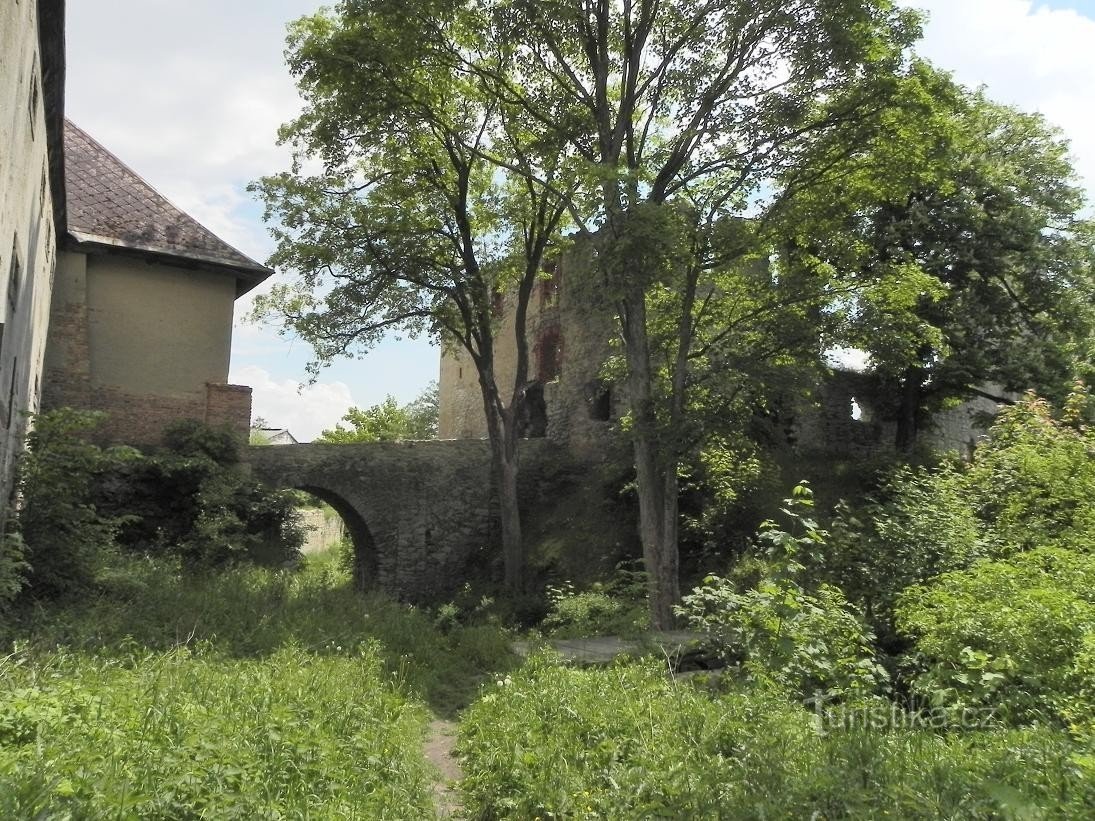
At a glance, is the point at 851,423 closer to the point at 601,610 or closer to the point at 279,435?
the point at 601,610

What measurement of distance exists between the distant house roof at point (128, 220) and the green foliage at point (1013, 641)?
1421 cm

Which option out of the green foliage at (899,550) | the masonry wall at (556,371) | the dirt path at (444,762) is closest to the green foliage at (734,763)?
the dirt path at (444,762)

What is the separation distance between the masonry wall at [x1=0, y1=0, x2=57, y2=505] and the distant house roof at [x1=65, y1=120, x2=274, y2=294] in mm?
3019

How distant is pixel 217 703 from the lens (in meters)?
6.18

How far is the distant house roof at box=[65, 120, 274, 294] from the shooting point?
16016mm

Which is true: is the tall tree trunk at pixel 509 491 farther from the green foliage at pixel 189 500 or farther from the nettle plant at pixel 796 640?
the nettle plant at pixel 796 640

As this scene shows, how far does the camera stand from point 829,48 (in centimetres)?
1230

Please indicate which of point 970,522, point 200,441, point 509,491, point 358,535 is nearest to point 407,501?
point 358,535

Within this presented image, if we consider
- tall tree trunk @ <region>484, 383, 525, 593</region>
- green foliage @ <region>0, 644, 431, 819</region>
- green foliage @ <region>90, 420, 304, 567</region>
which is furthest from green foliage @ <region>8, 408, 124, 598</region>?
tall tree trunk @ <region>484, 383, 525, 593</region>

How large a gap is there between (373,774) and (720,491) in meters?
12.5

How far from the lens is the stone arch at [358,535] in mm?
19188

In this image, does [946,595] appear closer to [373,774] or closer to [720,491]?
[373,774]

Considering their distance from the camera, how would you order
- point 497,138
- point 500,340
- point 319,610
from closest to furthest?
1. point 319,610
2. point 497,138
3. point 500,340

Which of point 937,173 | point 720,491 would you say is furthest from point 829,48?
point 720,491
